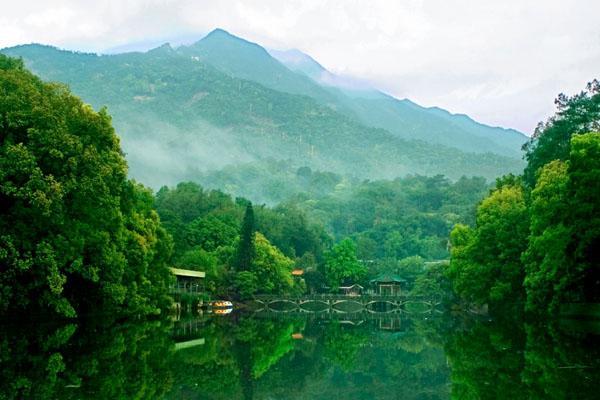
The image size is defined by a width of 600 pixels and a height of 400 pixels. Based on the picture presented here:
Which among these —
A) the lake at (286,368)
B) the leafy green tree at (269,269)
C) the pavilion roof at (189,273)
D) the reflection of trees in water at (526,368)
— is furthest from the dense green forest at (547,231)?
the leafy green tree at (269,269)

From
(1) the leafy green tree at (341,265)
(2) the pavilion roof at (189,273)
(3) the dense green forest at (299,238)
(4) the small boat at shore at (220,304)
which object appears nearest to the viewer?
(2) the pavilion roof at (189,273)

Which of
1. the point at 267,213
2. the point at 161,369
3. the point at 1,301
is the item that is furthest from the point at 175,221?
the point at 161,369

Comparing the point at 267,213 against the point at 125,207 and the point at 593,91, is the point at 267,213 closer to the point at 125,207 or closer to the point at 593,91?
the point at 593,91

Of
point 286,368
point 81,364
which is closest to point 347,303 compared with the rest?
point 286,368

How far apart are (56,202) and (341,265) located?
84.2 metres

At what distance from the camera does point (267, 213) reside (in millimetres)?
120500

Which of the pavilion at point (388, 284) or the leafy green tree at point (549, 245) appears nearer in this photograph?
the leafy green tree at point (549, 245)

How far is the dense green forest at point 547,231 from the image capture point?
1312 inches

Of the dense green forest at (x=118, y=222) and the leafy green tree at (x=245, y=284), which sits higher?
the dense green forest at (x=118, y=222)

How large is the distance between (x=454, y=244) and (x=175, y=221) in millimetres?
31175

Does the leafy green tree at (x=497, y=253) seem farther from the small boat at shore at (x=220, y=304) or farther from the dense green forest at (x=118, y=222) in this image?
the small boat at shore at (x=220, y=304)

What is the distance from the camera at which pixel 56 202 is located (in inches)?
1089

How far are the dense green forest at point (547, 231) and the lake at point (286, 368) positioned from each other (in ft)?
30.3

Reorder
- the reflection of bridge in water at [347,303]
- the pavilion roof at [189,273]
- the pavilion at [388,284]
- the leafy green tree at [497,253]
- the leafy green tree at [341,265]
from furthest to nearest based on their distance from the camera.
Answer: the pavilion at [388,284] < the leafy green tree at [341,265] < the reflection of bridge in water at [347,303] < the pavilion roof at [189,273] < the leafy green tree at [497,253]
